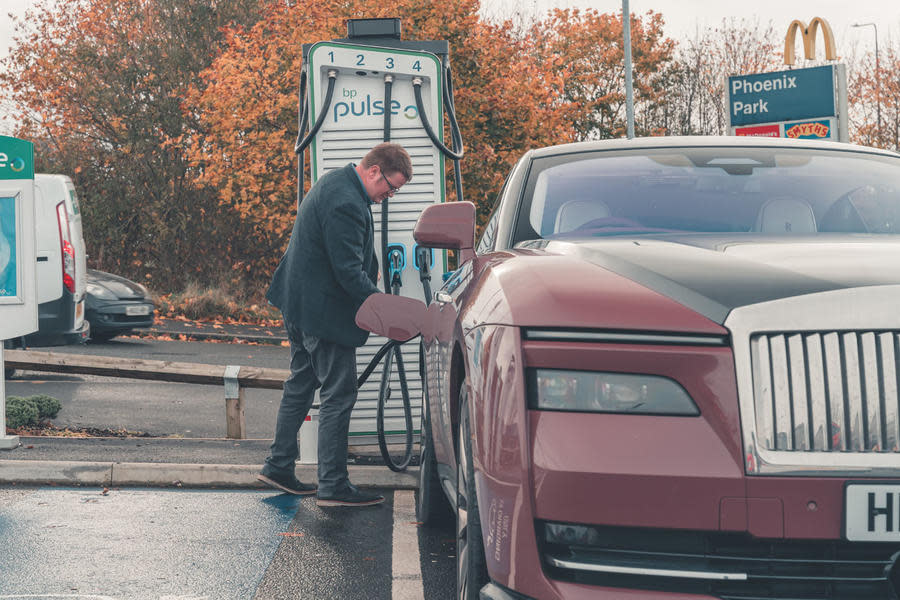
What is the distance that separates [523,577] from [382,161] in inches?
140

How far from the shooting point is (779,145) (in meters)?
4.33

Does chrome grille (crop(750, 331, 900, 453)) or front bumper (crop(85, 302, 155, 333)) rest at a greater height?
front bumper (crop(85, 302, 155, 333))

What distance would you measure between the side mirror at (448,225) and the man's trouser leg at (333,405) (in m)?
1.83

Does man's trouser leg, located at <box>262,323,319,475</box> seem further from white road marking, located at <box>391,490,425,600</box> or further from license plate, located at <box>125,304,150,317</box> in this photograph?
license plate, located at <box>125,304,150,317</box>

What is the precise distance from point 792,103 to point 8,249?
14.8 m

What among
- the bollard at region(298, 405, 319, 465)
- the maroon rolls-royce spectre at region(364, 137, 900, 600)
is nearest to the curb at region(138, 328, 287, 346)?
the bollard at region(298, 405, 319, 465)

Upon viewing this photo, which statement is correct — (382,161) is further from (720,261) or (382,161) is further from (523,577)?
(523,577)

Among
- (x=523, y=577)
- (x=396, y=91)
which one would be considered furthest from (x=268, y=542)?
(x=396, y=91)

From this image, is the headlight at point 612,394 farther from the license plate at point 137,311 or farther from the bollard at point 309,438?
the license plate at point 137,311

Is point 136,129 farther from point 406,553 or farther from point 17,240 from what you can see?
point 406,553

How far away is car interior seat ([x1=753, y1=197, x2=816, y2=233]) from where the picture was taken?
3.78m

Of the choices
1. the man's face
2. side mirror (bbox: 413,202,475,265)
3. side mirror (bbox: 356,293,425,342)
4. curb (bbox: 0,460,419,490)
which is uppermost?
the man's face

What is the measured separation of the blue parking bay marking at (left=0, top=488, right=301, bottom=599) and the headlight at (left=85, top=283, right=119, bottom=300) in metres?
10.4

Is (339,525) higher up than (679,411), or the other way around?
(679,411)
